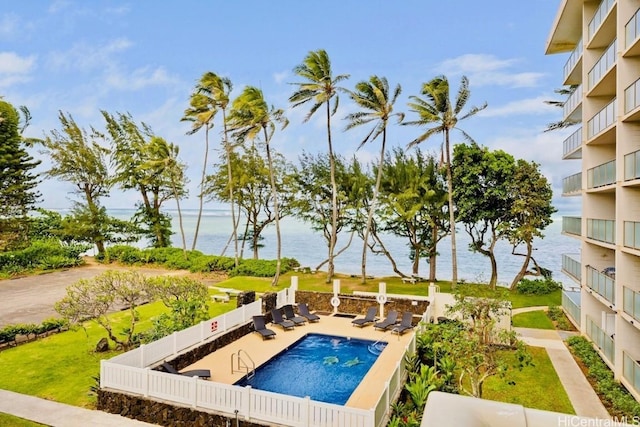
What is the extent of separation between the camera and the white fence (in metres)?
7.63

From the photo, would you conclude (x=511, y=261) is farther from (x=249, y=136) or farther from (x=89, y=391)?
(x=89, y=391)

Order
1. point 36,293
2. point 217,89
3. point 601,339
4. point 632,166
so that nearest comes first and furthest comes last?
point 632,166 < point 601,339 < point 36,293 < point 217,89

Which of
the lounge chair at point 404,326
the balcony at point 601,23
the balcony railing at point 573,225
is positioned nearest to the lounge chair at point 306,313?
the lounge chair at point 404,326

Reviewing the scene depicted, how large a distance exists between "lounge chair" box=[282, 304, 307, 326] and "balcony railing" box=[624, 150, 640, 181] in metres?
12.1

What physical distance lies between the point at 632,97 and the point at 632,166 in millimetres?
1896

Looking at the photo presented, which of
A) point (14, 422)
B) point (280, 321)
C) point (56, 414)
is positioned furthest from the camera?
point (280, 321)

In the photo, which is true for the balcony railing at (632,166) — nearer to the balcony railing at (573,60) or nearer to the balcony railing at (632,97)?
the balcony railing at (632,97)

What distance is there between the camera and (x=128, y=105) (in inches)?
1451

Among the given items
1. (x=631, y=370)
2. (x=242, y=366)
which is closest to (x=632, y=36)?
(x=631, y=370)

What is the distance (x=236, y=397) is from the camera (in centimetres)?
841

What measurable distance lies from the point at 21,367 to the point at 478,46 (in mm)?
35684

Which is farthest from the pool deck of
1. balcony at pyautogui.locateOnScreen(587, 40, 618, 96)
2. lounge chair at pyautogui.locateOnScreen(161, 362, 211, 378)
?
balcony at pyautogui.locateOnScreen(587, 40, 618, 96)

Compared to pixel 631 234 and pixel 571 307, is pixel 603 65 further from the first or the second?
pixel 571 307

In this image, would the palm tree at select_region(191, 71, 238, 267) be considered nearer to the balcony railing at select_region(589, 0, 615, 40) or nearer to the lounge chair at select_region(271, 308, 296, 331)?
the lounge chair at select_region(271, 308, 296, 331)
